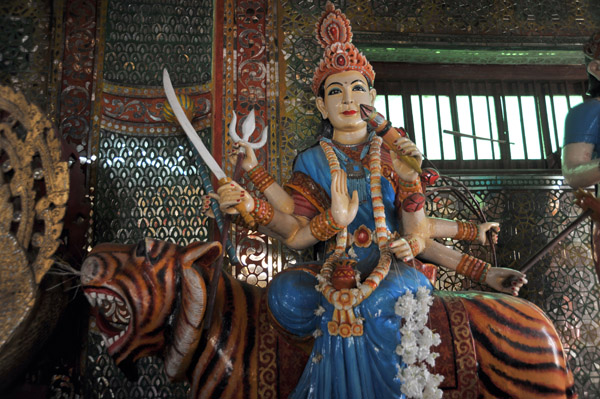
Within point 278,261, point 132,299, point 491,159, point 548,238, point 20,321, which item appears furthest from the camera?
point 491,159

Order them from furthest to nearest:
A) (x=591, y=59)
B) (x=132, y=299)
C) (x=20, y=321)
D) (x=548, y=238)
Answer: (x=548, y=238), (x=591, y=59), (x=20, y=321), (x=132, y=299)

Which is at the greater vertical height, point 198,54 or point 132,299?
point 198,54

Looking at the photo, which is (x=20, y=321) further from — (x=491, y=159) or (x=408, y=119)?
(x=491, y=159)

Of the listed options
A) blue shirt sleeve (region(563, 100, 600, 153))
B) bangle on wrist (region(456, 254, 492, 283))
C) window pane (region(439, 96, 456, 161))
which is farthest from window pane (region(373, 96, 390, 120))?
bangle on wrist (region(456, 254, 492, 283))

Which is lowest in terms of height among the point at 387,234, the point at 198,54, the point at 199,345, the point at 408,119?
the point at 199,345

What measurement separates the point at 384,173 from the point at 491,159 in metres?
1.55

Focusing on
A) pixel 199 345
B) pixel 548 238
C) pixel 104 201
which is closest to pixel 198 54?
pixel 104 201

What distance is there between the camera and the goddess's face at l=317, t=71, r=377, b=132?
315cm

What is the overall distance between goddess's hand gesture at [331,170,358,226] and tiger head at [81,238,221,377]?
56cm

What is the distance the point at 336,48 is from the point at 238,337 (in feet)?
5.24

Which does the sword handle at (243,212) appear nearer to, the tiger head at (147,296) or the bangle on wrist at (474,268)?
the tiger head at (147,296)

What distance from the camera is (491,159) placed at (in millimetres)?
4266

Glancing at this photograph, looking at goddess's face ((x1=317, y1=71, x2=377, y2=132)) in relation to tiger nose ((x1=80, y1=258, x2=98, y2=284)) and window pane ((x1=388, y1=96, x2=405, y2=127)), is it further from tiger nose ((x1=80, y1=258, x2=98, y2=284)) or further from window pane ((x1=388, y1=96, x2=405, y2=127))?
tiger nose ((x1=80, y1=258, x2=98, y2=284))

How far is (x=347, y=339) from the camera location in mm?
2438
